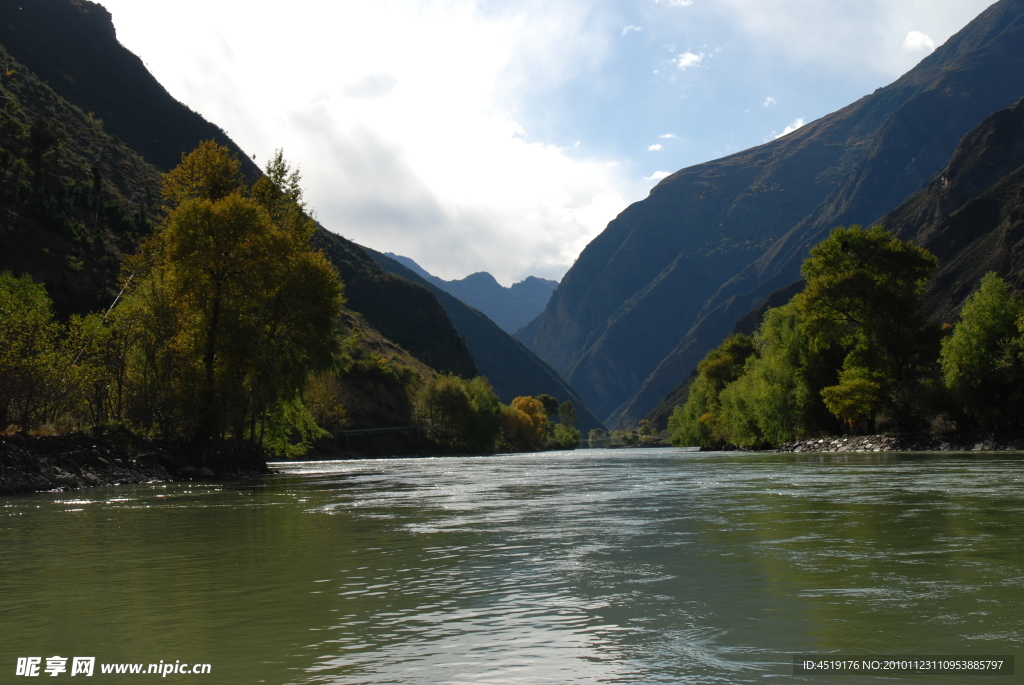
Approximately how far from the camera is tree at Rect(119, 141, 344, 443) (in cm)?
3669

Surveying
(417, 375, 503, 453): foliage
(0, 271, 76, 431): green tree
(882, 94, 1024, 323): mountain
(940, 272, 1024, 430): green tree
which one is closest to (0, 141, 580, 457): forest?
(0, 271, 76, 431): green tree

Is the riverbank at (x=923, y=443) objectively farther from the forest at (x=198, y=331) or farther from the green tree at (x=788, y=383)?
the forest at (x=198, y=331)

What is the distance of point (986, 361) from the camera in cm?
4838

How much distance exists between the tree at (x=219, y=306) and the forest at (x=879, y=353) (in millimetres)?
37119

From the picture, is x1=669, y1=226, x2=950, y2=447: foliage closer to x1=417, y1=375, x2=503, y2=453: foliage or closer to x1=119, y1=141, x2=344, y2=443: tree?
x1=119, y1=141, x2=344, y2=443: tree

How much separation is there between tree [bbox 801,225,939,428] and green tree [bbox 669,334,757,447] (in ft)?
140

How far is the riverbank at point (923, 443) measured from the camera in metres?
46.9

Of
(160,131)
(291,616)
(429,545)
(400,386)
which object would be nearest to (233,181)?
(429,545)

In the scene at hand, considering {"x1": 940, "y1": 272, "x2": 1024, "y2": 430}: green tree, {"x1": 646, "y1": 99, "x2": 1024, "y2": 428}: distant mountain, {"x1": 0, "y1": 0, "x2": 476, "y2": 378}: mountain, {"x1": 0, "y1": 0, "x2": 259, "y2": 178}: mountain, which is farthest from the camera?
{"x1": 0, "y1": 0, "x2": 259, "y2": 178}: mountain

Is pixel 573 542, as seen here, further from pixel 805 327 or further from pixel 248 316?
pixel 805 327

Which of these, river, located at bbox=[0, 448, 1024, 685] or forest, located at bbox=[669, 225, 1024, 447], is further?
forest, located at bbox=[669, 225, 1024, 447]

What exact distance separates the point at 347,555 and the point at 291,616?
3992 mm

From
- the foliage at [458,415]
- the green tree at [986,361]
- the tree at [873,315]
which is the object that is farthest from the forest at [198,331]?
the foliage at [458,415]

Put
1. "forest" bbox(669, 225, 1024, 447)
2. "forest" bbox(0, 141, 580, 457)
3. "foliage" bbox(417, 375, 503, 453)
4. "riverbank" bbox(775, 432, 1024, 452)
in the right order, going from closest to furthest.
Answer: "forest" bbox(0, 141, 580, 457) < "riverbank" bbox(775, 432, 1024, 452) < "forest" bbox(669, 225, 1024, 447) < "foliage" bbox(417, 375, 503, 453)
